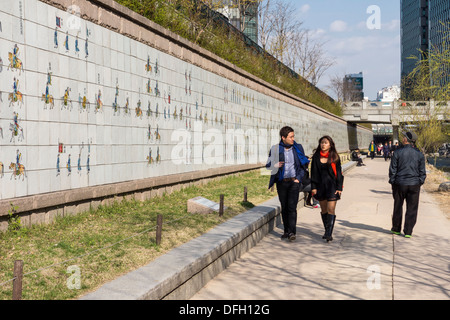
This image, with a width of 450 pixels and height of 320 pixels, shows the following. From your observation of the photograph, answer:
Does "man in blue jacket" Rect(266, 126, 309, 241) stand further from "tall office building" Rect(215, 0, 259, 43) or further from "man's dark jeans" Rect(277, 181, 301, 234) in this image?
"tall office building" Rect(215, 0, 259, 43)

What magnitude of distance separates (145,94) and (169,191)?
8.53ft

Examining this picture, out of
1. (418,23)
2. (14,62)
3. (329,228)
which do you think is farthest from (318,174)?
(418,23)

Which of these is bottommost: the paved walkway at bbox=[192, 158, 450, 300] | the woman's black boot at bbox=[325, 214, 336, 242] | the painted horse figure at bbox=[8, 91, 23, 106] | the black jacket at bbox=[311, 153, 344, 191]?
the paved walkway at bbox=[192, 158, 450, 300]

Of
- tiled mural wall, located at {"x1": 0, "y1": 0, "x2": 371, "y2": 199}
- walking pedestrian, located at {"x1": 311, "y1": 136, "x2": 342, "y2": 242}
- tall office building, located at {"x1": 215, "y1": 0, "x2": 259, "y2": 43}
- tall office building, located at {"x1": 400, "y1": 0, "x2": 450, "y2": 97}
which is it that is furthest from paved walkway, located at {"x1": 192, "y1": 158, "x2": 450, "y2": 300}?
tall office building, located at {"x1": 400, "y1": 0, "x2": 450, "y2": 97}

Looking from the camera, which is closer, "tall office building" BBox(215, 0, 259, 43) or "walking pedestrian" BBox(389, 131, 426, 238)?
"walking pedestrian" BBox(389, 131, 426, 238)

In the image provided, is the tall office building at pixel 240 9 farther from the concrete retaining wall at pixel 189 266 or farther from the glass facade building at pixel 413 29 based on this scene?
the glass facade building at pixel 413 29

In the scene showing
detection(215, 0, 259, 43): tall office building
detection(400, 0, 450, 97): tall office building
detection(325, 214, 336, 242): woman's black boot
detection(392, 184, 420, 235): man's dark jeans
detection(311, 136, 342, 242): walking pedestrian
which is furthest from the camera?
detection(400, 0, 450, 97): tall office building

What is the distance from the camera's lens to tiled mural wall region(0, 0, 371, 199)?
7.43 m

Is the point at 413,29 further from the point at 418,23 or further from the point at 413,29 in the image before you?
the point at 418,23

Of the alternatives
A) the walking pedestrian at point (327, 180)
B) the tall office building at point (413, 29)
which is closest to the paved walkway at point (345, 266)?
the walking pedestrian at point (327, 180)

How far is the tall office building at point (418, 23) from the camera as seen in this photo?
131 m

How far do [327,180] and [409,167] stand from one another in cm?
162
